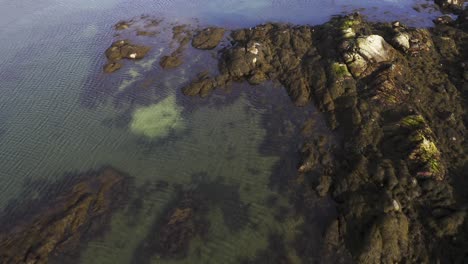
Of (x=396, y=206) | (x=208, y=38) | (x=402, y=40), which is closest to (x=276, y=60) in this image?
(x=208, y=38)

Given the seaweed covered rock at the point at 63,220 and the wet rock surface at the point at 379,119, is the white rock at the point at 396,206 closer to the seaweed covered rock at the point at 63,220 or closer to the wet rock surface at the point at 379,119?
the wet rock surface at the point at 379,119

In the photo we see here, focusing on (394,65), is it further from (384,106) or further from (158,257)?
(158,257)

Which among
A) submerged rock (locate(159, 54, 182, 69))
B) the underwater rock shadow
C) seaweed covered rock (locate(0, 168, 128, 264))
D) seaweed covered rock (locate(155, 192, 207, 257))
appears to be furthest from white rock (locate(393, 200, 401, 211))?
submerged rock (locate(159, 54, 182, 69))

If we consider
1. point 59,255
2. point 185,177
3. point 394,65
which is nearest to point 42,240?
point 59,255

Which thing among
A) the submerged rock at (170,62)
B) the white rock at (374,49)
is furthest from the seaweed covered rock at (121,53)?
the white rock at (374,49)

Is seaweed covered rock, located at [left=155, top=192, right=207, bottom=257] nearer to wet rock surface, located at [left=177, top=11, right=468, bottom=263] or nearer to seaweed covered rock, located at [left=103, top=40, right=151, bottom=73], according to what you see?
wet rock surface, located at [left=177, top=11, right=468, bottom=263]

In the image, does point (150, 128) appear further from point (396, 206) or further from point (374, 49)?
point (374, 49)
